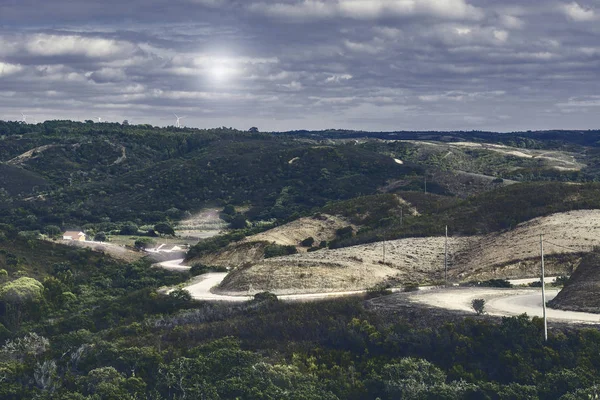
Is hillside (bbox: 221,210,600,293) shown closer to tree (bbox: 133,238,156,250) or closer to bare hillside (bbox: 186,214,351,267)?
bare hillside (bbox: 186,214,351,267)

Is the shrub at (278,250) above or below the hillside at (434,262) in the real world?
below

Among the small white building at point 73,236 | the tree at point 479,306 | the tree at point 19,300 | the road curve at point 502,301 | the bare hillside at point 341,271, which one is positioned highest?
the tree at point 479,306

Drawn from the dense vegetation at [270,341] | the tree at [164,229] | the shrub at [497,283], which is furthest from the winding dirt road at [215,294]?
the tree at [164,229]

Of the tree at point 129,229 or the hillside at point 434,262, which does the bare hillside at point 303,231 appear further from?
the tree at point 129,229

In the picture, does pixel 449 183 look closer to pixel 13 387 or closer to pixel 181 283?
pixel 181 283

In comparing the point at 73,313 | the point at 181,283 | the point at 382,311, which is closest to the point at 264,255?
the point at 181,283

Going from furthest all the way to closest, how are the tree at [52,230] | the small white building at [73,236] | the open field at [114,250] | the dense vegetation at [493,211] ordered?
the tree at [52,230] < the small white building at [73,236] < the open field at [114,250] < the dense vegetation at [493,211]

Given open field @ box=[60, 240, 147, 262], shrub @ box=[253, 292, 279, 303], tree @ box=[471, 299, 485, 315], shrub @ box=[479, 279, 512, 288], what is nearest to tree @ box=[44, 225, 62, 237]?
open field @ box=[60, 240, 147, 262]

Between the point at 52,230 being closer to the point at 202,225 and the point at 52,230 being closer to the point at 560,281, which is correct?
the point at 202,225
